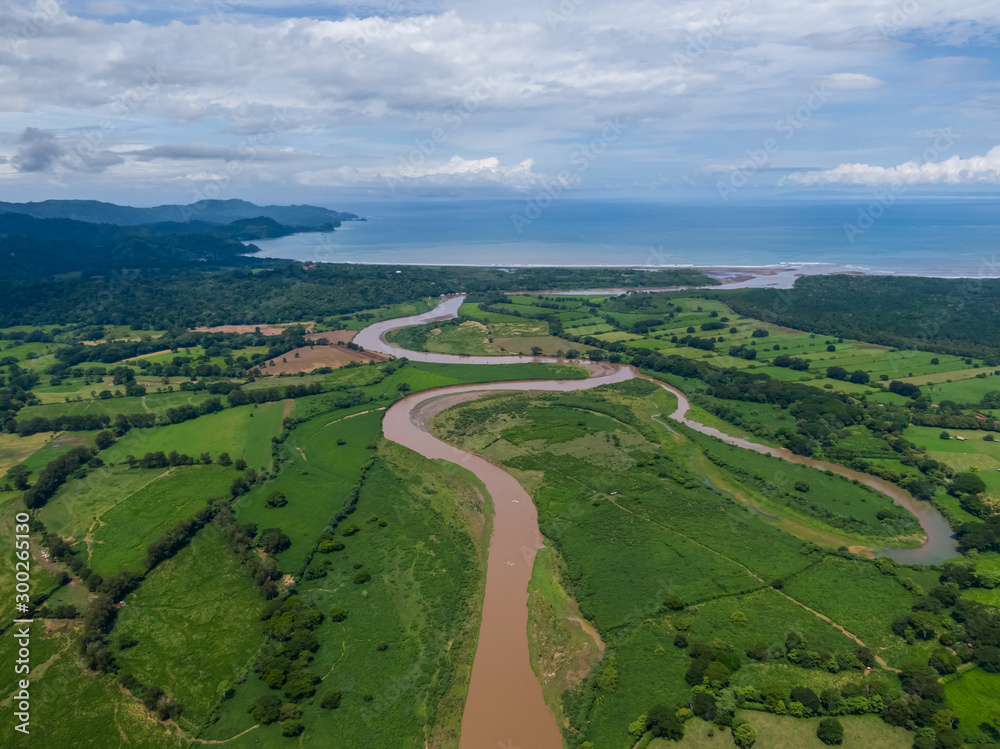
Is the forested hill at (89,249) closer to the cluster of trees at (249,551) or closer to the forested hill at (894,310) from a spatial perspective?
the cluster of trees at (249,551)

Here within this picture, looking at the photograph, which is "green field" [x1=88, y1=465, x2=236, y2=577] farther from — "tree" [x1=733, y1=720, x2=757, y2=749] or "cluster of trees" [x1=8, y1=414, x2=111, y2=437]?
"tree" [x1=733, y1=720, x2=757, y2=749]

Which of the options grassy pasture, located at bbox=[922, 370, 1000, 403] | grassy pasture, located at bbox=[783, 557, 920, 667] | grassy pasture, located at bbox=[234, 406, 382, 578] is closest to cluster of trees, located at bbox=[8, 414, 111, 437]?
grassy pasture, located at bbox=[234, 406, 382, 578]

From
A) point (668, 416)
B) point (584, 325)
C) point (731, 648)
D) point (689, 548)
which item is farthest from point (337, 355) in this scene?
point (731, 648)

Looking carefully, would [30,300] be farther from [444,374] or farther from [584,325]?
[584,325]

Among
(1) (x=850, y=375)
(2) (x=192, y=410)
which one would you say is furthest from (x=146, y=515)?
(1) (x=850, y=375)

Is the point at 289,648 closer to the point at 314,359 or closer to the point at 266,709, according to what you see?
the point at 266,709
